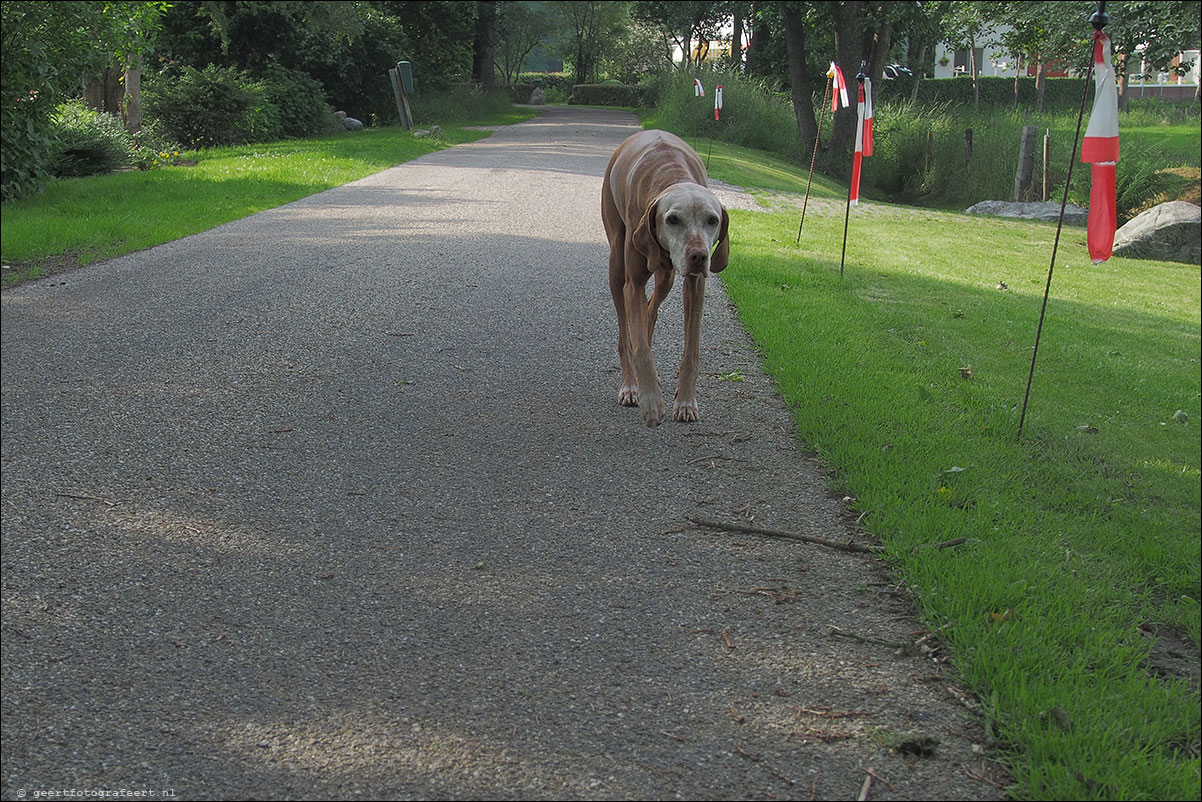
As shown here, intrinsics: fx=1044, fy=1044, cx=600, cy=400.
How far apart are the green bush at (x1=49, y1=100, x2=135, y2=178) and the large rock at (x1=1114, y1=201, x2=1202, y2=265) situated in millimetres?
15165

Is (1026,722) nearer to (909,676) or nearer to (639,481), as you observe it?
(909,676)

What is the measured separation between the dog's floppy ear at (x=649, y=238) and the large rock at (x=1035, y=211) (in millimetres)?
18204

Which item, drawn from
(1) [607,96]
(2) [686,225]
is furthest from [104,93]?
(1) [607,96]

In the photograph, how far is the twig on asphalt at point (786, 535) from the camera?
4348 millimetres

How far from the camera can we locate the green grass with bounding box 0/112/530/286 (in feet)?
33.1

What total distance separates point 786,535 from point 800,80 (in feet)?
92.4

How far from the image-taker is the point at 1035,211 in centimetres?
2272

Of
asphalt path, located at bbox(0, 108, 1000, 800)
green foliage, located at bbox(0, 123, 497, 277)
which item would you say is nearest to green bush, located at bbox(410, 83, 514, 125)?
green foliage, located at bbox(0, 123, 497, 277)

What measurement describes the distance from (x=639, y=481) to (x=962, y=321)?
5266 mm

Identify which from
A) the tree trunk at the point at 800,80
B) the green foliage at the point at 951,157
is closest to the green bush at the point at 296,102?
the tree trunk at the point at 800,80

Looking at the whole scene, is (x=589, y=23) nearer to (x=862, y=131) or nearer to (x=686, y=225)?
(x=862, y=131)

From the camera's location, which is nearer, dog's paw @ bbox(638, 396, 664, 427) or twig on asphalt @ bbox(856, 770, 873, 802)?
twig on asphalt @ bbox(856, 770, 873, 802)

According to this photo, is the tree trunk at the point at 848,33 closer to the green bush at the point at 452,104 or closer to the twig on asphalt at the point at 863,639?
the green bush at the point at 452,104

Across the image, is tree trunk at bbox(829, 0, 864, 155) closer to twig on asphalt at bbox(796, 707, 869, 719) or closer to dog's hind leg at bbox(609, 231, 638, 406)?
dog's hind leg at bbox(609, 231, 638, 406)
